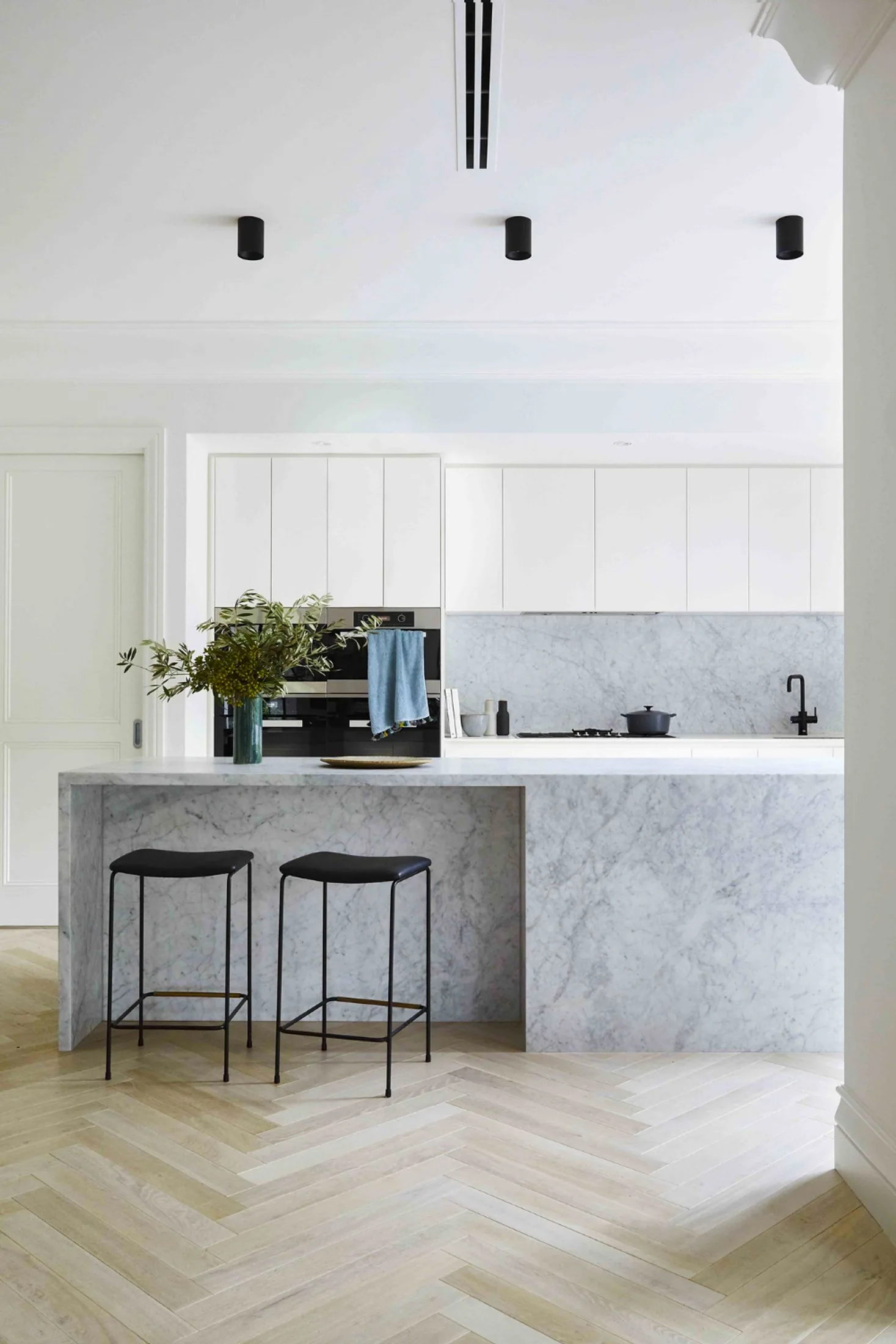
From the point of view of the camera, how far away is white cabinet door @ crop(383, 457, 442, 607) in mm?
5414

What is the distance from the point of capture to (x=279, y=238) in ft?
12.7

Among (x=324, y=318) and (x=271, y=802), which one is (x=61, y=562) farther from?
(x=271, y=802)

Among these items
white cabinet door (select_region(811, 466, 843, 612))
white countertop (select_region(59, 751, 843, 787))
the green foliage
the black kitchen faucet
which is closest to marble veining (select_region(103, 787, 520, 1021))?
white countertop (select_region(59, 751, 843, 787))

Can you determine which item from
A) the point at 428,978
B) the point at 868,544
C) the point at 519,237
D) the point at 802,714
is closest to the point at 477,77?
the point at 519,237

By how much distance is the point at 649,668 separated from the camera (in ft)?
20.4

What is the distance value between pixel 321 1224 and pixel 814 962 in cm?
185

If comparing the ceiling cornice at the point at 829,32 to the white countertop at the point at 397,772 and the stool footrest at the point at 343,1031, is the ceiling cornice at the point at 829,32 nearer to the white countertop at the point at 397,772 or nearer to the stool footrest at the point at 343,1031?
the white countertop at the point at 397,772

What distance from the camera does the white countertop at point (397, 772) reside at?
321 cm

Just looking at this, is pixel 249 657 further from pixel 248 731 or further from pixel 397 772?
pixel 397 772

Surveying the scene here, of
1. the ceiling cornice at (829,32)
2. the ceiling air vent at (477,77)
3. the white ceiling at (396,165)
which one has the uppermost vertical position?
the white ceiling at (396,165)

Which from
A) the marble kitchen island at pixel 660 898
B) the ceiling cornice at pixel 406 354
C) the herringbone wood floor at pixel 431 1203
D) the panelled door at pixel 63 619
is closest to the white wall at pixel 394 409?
the ceiling cornice at pixel 406 354

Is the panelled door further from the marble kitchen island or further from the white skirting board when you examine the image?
the white skirting board

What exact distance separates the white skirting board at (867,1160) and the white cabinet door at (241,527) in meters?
A: 3.85

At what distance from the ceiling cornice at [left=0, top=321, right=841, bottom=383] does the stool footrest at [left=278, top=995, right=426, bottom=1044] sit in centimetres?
302
